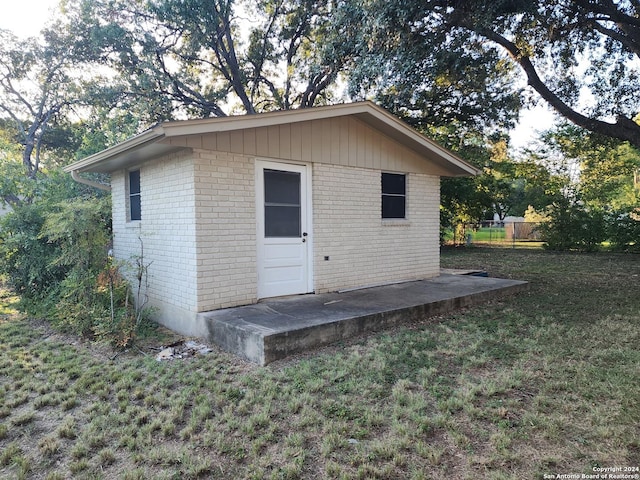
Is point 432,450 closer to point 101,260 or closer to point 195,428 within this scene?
point 195,428

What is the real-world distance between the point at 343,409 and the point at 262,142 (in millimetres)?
3851

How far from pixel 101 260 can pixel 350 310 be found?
3.49 meters

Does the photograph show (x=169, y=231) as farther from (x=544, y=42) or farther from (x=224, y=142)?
(x=544, y=42)

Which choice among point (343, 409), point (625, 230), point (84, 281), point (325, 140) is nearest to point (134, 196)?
point (84, 281)

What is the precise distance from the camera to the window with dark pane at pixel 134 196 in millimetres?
6523

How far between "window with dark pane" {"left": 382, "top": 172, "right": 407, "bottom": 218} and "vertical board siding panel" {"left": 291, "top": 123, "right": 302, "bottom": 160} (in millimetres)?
2093

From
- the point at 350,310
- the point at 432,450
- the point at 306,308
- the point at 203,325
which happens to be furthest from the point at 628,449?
the point at 203,325

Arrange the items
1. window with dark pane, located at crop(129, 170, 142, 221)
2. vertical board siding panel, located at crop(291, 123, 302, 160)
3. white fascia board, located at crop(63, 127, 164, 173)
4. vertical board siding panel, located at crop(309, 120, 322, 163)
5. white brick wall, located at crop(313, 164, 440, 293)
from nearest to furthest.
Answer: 1. white fascia board, located at crop(63, 127, 164, 173)
2. vertical board siding panel, located at crop(291, 123, 302, 160)
3. vertical board siding panel, located at crop(309, 120, 322, 163)
4. white brick wall, located at crop(313, 164, 440, 293)
5. window with dark pane, located at crop(129, 170, 142, 221)

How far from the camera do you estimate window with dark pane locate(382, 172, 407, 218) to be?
291 inches

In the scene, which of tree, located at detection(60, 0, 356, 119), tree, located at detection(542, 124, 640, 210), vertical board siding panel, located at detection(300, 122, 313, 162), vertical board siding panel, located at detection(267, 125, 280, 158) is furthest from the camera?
tree, located at detection(542, 124, 640, 210)

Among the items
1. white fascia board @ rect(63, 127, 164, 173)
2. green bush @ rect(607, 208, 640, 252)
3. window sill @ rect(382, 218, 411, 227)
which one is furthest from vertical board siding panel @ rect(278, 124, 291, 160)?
green bush @ rect(607, 208, 640, 252)

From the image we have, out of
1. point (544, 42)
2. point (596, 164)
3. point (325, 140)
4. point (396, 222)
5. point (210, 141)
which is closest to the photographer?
point (210, 141)

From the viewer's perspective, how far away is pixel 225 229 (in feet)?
17.1

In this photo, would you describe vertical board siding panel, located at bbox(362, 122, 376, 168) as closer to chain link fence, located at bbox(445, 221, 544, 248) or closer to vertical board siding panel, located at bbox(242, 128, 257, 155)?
vertical board siding panel, located at bbox(242, 128, 257, 155)
